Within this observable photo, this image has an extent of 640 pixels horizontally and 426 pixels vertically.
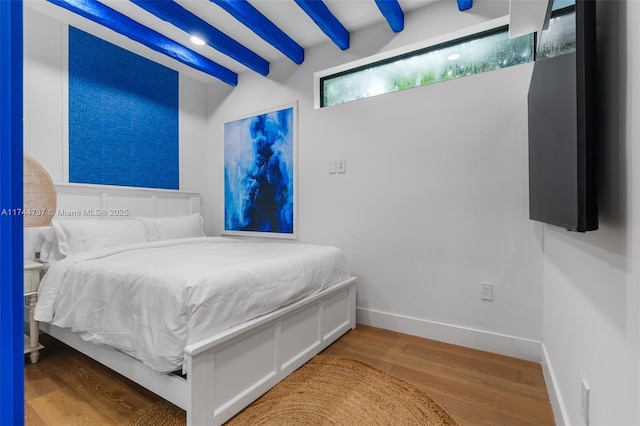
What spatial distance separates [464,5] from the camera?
2258mm

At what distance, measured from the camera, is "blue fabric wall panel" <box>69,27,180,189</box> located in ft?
8.95

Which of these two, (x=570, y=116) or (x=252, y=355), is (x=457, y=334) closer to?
(x=252, y=355)

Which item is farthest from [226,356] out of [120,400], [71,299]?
[71,299]

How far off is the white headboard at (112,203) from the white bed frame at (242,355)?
37 mm

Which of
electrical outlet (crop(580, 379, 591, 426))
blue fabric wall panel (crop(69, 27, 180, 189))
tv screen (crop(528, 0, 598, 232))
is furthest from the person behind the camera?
blue fabric wall panel (crop(69, 27, 180, 189))

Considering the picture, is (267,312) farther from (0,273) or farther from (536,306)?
(536,306)

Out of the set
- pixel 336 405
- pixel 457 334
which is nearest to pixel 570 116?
pixel 336 405

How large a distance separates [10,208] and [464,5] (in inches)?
110

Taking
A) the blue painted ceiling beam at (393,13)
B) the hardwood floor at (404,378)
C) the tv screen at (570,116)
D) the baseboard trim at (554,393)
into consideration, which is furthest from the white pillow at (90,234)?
the baseboard trim at (554,393)

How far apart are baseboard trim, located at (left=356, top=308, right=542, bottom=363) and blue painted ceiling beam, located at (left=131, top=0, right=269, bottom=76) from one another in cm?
266

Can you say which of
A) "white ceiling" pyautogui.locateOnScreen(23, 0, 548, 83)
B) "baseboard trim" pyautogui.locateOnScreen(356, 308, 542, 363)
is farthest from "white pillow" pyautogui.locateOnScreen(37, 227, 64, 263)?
"baseboard trim" pyautogui.locateOnScreen(356, 308, 542, 363)

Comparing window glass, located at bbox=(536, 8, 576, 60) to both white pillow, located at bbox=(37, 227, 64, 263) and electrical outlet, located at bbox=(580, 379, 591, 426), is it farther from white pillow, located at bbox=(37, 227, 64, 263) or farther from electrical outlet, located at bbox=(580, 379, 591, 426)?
white pillow, located at bbox=(37, 227, 64, 263)

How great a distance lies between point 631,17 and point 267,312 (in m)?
1.68

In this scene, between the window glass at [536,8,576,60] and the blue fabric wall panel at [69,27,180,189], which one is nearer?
the window glass at [536,8,576,60]
